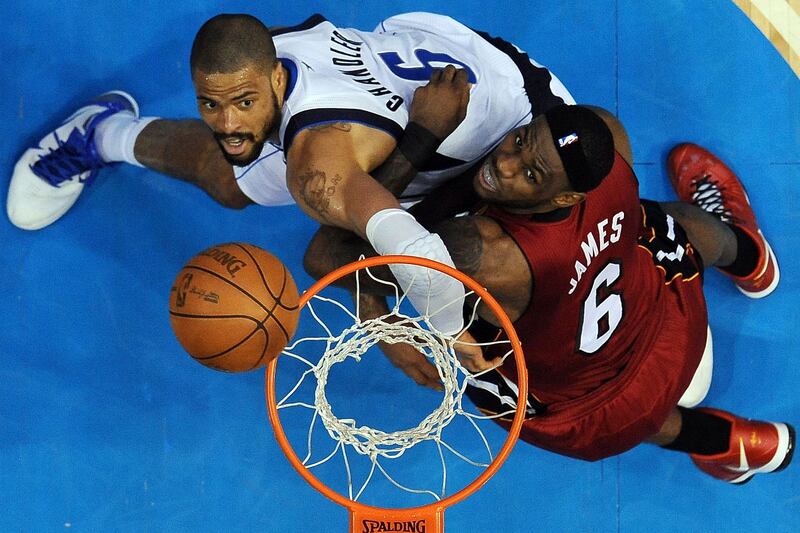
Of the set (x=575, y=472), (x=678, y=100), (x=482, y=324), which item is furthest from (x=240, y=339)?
(x=678, y=100)

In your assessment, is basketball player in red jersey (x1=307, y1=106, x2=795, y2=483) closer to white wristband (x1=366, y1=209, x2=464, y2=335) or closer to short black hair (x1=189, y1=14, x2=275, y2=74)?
white wristband (x1=366, y1=209, x2=464, y2=335)

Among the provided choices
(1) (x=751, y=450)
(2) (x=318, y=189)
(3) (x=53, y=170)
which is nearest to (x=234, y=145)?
(2) (x=318, y=189)

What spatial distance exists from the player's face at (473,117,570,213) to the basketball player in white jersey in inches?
8.6

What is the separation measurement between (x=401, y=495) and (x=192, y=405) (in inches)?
37.6

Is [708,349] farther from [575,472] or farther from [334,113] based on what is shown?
[334,113]

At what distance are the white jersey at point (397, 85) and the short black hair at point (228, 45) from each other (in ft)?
0.58

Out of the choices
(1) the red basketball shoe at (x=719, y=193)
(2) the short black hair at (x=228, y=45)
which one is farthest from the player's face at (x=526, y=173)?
(1) the red basketball shoe at (x=719, y=193)

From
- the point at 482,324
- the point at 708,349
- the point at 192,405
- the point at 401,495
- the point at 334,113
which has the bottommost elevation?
the point at 401,495

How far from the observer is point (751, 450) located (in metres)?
3.41

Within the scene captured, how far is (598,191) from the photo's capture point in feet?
8.54

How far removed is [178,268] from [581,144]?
189 cm

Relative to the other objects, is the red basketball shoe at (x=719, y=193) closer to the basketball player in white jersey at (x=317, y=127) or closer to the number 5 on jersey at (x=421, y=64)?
the basketball player in white jersey at (x=317, y=127)

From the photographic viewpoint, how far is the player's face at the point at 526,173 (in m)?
2.38

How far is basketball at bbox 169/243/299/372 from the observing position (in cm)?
195
